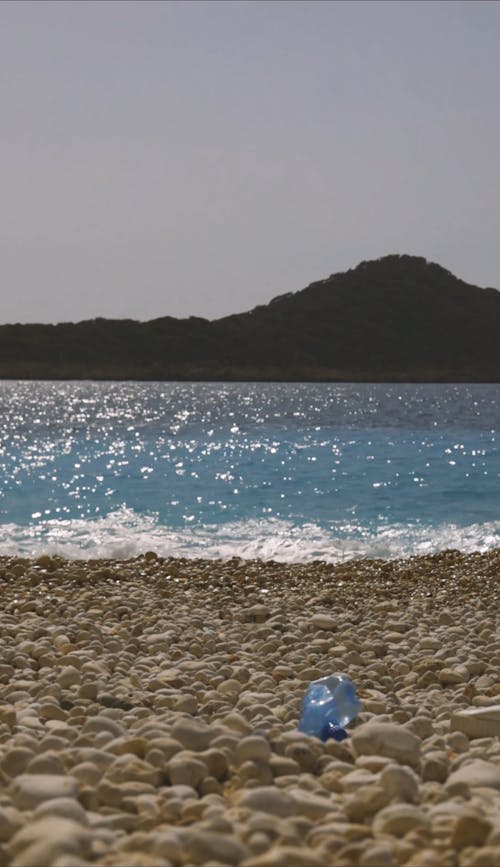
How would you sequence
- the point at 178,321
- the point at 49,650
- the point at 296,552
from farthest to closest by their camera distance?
the point at 178,321
the point at 296,552
the point at 49,650

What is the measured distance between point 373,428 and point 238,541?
91.3 ft

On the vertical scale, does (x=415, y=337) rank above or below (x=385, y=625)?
above

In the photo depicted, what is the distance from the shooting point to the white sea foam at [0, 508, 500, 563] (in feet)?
45.2

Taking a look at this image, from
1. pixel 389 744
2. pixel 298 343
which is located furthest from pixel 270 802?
pixel 298 343

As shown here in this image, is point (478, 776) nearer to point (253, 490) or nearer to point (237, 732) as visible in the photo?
point (237, 732)

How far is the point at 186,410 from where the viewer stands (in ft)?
195

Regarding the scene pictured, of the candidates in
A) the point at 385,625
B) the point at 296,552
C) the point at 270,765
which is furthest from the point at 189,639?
the point at 296,552

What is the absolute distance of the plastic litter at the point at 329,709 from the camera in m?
4.15

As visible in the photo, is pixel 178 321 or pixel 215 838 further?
pixel 178 321

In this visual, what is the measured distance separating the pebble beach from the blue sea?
5.10m

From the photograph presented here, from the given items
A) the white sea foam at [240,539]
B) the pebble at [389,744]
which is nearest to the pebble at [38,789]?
the pebble at [389,744]

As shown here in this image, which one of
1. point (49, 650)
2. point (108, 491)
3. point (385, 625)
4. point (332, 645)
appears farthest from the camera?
point (108, 491)

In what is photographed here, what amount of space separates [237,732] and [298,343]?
119576 millimetres

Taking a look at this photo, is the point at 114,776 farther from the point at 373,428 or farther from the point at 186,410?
the point at 186,410
